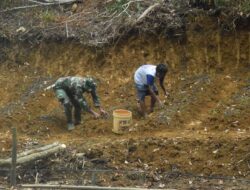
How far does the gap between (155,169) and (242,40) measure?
524 centimetres

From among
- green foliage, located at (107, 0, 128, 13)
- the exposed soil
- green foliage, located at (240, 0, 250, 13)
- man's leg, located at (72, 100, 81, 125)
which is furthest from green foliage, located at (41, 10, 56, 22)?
green foliage, located at (240, 0, 250, 13)

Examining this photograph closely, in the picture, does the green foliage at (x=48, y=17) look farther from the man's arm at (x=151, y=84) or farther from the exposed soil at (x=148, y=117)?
the man's arm at (x=151, y=84)

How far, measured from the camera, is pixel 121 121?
11.5 m

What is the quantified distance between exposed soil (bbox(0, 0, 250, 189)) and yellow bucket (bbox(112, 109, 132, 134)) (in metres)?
0.14

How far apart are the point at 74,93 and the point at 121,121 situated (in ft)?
3.29

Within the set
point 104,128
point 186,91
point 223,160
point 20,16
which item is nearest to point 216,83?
point 186,91

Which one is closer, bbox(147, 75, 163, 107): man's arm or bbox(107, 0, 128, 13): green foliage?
bbox(147, 75, 163, 107): man's arm

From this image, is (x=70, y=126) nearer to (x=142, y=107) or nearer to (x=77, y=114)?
(x=77, y=114)

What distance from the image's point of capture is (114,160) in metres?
10.0

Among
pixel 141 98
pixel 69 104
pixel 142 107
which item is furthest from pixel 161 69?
pixel 69 104

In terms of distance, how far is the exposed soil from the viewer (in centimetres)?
951

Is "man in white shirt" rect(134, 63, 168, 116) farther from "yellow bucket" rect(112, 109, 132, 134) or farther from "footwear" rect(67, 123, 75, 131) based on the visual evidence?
"footwear" rect(67, 123, 75, 131)

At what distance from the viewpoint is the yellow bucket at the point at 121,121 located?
11.5 m

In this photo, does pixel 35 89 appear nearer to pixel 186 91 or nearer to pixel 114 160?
pixel 186 91
